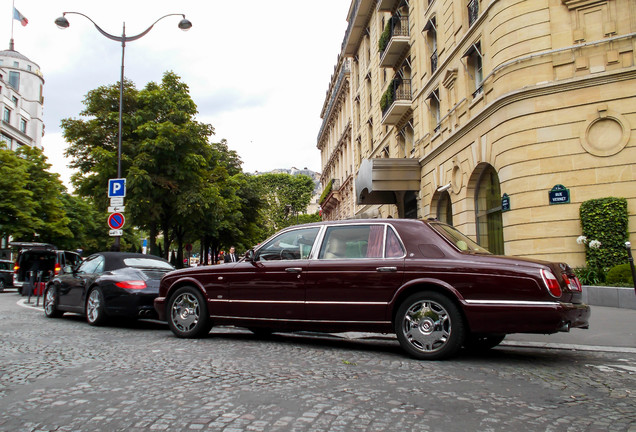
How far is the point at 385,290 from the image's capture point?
626cm

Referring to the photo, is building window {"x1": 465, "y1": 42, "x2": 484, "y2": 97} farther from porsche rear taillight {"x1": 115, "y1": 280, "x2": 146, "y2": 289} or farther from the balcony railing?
porsche rear taillight {"x1": 115, "y1": 280, "x2": 146, "y2": 289}

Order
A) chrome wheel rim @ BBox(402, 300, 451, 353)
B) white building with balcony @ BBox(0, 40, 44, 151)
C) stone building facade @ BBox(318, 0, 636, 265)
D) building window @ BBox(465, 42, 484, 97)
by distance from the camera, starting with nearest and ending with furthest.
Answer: chrome wheel rim @ BBox(402, 300, 451, 353) → stone building facade @ BBox(318, 0, 636, 265) → building window @ BBox(465, 42, 484, 97) → white building with balcony @ BBox(0, 40, 44, 151)

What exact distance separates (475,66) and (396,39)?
7.19m

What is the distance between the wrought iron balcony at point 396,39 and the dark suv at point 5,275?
21327 millimetres

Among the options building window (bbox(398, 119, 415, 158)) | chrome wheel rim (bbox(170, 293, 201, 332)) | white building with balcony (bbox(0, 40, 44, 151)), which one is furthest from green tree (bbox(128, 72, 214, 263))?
white building with balcony (bbox(0, 40, 44, 151))

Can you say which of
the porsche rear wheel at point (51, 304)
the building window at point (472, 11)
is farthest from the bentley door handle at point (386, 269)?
the building window at point (472, 11)

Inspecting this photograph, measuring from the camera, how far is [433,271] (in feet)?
19.8

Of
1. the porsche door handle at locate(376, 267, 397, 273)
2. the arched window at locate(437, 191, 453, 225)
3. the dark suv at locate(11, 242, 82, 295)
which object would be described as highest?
the arched window at locate(437, 191, 453, 225)

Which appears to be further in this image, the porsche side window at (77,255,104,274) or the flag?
the flag

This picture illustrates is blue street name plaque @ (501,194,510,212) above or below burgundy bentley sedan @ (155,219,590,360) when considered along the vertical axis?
above

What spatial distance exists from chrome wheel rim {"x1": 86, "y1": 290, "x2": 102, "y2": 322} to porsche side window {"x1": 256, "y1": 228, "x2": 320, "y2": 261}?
4071 millimetres

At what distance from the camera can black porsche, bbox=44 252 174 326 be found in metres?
9.37

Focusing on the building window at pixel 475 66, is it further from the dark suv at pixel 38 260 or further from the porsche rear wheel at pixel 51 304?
the dark suv at pixel 38 260

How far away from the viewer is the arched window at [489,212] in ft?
53.8
